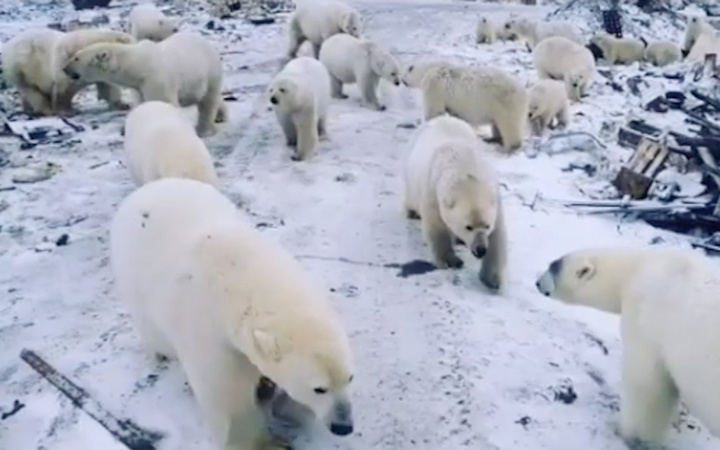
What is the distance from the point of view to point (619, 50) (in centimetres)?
1380

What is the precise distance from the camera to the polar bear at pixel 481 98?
807 cm

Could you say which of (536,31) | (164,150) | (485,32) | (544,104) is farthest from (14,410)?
(485,32)

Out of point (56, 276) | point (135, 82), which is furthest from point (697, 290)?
point (135, 82)

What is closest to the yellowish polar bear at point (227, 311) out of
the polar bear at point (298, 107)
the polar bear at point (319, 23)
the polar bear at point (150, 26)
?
the polar bear at point (298, 107)

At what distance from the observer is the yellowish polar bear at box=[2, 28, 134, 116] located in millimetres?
9094

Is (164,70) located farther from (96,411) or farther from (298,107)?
(96,411)

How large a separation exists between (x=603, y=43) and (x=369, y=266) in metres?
9.72

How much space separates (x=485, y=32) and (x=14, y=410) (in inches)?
473

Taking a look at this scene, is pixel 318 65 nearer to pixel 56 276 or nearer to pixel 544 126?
pixel 544 126

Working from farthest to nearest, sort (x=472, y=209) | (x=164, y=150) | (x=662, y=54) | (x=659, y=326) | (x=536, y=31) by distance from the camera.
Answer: (x=536, y=31) < (x=662, y=54) < (x=164, y=150) < (x=472, y=209) < (x=659, y=326)

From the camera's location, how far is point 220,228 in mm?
3617

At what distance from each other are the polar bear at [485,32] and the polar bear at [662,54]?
2.56 m

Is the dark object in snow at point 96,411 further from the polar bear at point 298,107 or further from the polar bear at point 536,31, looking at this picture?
the polar bear at point 536,31

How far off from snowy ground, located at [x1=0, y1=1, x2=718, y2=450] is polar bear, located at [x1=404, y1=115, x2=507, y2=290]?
19 cm
